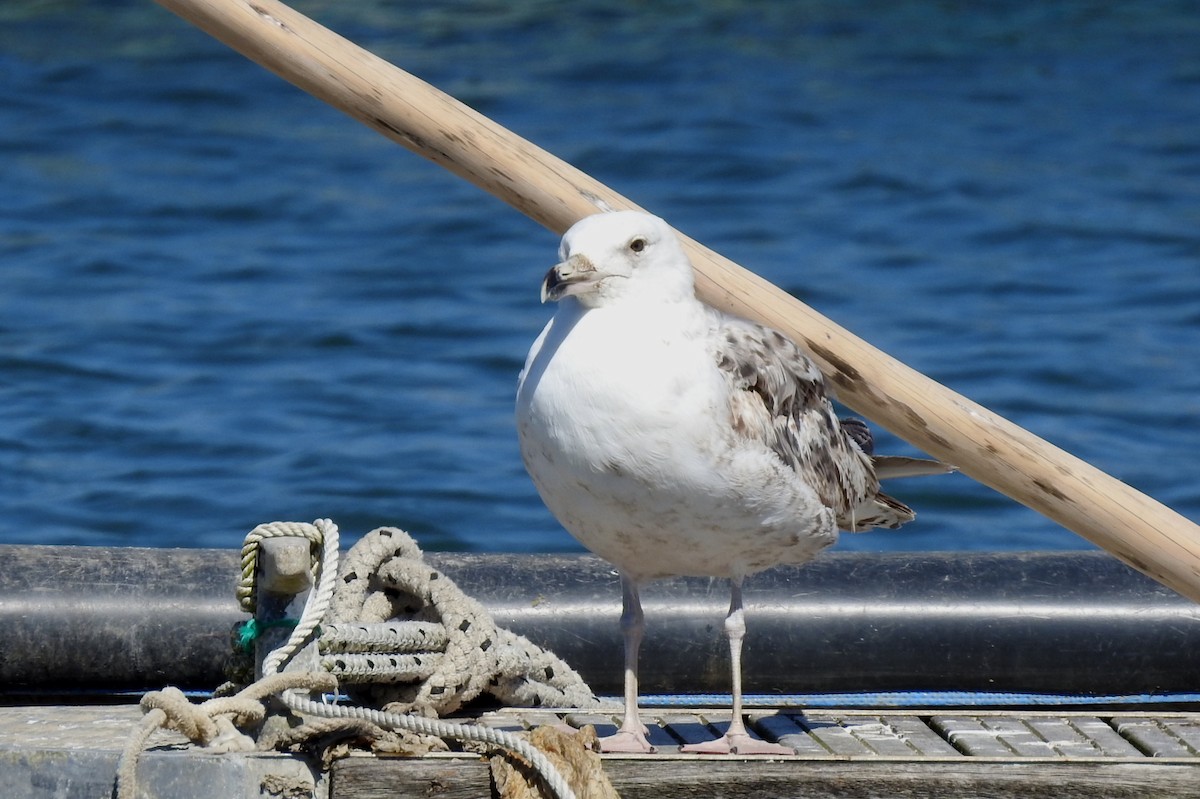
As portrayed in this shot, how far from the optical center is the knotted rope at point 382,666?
10.7ft

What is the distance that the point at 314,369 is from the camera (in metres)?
10.6

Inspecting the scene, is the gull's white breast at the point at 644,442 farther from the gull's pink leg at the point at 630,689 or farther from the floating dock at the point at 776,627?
the floating dock at the point at 776,627

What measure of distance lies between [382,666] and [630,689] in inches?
20.2

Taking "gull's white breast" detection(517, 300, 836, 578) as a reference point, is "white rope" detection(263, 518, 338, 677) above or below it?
below

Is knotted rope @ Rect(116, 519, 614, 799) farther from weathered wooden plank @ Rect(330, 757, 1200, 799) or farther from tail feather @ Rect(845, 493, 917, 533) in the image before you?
Answer: tail feather @ Rect(845, 493, 917, 533)

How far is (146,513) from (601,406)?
5.75m

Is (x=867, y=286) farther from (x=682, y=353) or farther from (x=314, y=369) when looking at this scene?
(x=682, y=353)

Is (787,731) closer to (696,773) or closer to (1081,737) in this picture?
(696,773)

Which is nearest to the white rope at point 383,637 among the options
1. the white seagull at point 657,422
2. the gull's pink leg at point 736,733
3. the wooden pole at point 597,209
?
the white seagull at point 657,422

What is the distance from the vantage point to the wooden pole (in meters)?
3.57

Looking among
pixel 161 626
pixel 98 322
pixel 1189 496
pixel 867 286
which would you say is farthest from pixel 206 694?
pixel 867 286

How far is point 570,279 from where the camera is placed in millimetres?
3369

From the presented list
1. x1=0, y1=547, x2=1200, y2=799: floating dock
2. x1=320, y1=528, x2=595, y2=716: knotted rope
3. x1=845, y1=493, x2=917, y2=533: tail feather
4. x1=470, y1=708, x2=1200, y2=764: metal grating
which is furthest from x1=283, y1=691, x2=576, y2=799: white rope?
x1=0, y1=547, x2=1200, y2=799: floating dock

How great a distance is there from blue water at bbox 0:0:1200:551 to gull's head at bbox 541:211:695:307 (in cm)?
475
